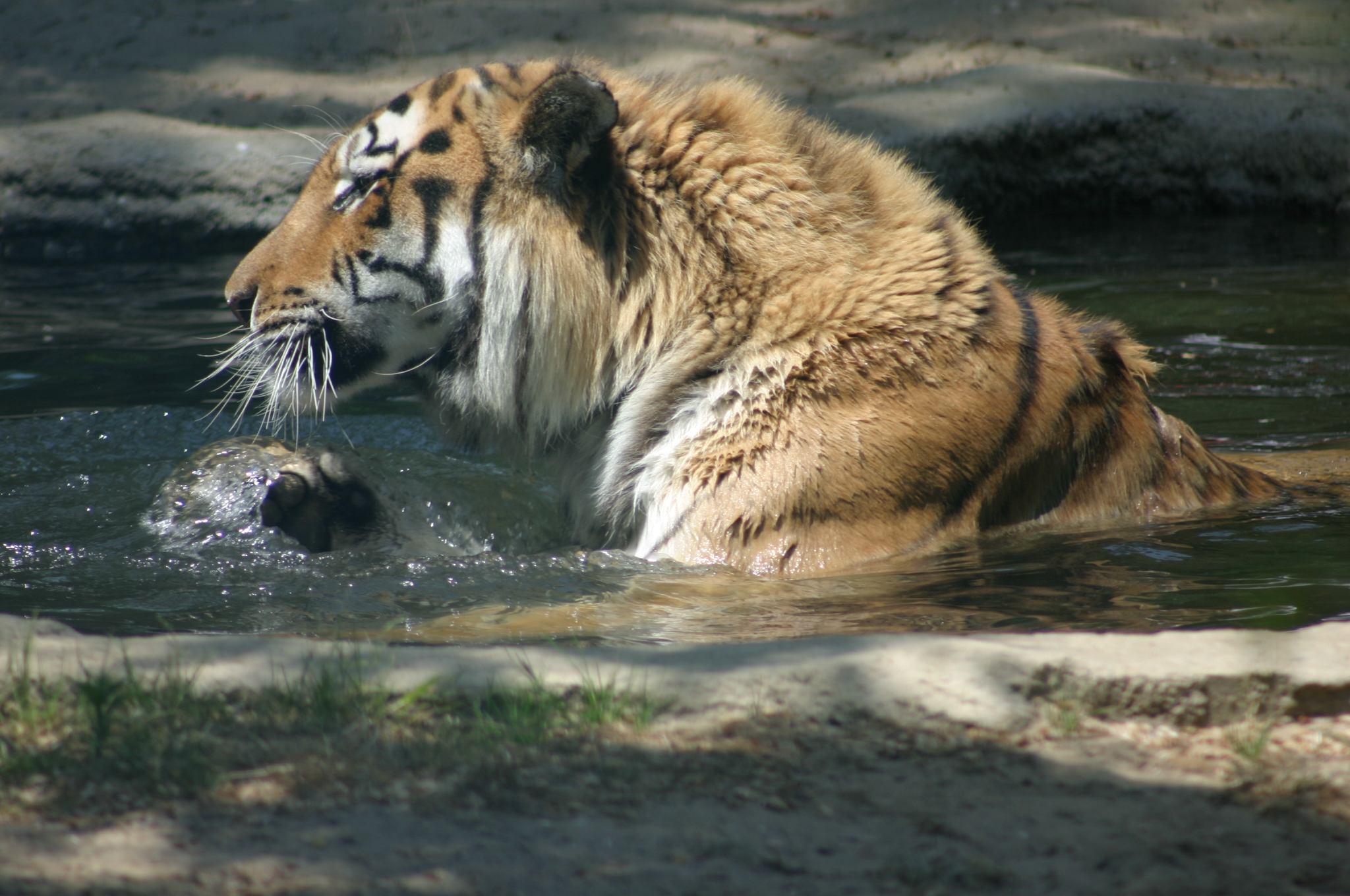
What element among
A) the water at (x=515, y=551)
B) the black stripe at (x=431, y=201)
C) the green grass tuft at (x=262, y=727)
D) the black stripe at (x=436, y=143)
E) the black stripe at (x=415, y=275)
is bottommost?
the water at (x=515, y=551)

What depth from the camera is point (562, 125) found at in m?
3.09

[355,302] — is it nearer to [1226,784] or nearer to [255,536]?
[255,536]

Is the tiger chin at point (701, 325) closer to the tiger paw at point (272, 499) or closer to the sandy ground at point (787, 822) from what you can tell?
the tiger paw at point (272, 499)

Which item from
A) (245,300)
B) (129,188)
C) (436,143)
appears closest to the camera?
(436,143)

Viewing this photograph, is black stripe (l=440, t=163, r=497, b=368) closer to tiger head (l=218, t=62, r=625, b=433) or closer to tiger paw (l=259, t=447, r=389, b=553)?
tiger head (l=218, t=62, r=625, b=433)

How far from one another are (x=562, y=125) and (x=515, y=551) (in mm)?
1385

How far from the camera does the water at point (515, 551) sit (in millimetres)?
2955

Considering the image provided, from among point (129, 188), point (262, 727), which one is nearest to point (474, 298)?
point (262, 727)

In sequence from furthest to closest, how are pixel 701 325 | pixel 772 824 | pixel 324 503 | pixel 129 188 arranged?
pixel 129 188
pixel 324 503
pixel 701 325
pixel 772 824

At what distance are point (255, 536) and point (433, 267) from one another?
0.94 m

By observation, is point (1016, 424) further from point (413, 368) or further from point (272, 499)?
point (272, 499)

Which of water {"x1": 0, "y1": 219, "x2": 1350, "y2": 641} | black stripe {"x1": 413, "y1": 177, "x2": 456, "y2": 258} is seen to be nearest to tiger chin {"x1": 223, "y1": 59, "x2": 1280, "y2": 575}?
black stripe {"x1": 413, "y1": 177, "x2": 456, "y2": 258}

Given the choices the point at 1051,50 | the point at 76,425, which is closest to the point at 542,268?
the point at 76,425

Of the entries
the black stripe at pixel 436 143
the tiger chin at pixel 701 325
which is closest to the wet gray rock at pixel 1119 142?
the tiger chin at pixel 701 325
